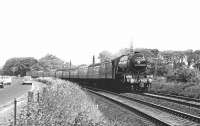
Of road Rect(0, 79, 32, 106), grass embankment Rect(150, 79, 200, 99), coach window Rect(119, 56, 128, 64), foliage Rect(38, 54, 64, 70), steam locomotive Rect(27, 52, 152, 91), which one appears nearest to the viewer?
road Rect(0, 79, 32, 106)

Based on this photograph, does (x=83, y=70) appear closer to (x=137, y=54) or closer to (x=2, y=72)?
(x=137, y=54)

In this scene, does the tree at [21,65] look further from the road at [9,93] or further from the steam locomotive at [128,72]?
the steam locomotive at [128,72]

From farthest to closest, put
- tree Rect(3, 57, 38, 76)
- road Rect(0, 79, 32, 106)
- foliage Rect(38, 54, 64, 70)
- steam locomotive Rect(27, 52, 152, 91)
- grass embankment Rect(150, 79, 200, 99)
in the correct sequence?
tree Rect(3, 57, 38, 76) < foliage Rect(38, 54, 64, 70) < steam locomotive Rect(27, 52, 152, 91) < grass embankment Rect(150, 79, 200, 99) < road Rect(0, 79, 32, 106)

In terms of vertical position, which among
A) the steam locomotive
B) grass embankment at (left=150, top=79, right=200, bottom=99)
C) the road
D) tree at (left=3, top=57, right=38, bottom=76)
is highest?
tree at (left=3, top=57, right=38, bottom=76)

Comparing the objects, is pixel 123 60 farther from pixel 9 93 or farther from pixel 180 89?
pixel 9 93

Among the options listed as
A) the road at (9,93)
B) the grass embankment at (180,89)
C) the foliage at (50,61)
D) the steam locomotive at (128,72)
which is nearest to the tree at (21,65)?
the foliage at (50,61)

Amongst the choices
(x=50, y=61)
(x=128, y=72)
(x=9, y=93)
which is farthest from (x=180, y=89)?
(x=50, y=61)

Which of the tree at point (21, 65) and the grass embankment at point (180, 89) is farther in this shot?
the tree at point (21, 65)

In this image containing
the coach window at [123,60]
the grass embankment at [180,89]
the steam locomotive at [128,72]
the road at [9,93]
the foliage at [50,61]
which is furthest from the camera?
the foliage at [50,61]

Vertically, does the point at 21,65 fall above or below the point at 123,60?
above

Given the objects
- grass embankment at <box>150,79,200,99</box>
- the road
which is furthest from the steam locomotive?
the road

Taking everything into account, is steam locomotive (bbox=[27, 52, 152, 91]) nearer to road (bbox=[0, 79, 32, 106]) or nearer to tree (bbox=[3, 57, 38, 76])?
road (bbox=[0, 79, 32, 106])

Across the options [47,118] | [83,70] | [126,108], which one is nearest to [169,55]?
[83,70]

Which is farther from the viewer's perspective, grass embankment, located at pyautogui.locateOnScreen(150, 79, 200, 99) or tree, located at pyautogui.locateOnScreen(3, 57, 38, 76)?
tree, located at pyautogui.locateOnScreen(3, 57, 38, 76)
